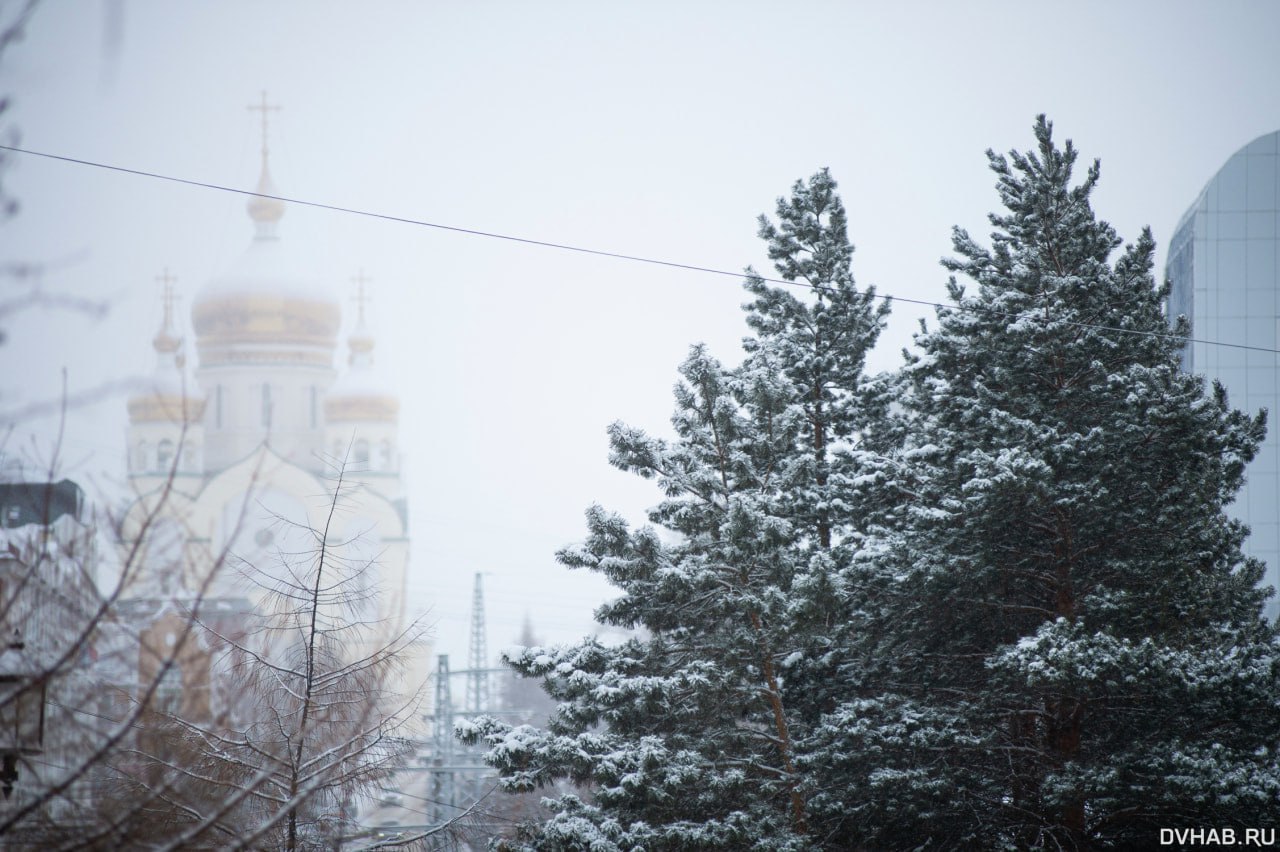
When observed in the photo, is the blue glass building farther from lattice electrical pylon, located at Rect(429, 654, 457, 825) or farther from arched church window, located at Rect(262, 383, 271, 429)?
arched church window, located at Rect(262, 383, 271, 429)

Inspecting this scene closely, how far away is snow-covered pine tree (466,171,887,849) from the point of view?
45.5 feet

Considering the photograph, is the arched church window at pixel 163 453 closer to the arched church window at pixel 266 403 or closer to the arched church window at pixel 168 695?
the arched church window at pixel 266 403

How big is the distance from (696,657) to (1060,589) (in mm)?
4231

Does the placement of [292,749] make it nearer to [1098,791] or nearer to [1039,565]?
[1098,791]

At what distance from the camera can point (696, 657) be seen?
1508cm

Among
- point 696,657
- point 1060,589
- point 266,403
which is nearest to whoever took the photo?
point 696,657

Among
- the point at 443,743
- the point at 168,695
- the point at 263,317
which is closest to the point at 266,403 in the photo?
the point at 263,317

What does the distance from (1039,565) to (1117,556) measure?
0.86 m

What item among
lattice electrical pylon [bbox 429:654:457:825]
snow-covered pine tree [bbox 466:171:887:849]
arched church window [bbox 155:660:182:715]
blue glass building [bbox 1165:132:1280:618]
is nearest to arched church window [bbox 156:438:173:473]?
lattice electrical pylon [bbox 429:654:457:825]

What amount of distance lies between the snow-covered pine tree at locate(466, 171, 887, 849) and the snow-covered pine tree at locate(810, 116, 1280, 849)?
939mm

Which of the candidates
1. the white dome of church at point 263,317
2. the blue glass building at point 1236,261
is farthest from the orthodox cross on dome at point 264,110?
the blue glass building at point 1236,261

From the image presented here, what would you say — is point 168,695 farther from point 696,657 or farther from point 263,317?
point 263,317

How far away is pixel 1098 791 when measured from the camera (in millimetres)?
14008

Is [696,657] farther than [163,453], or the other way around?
[163,453]
